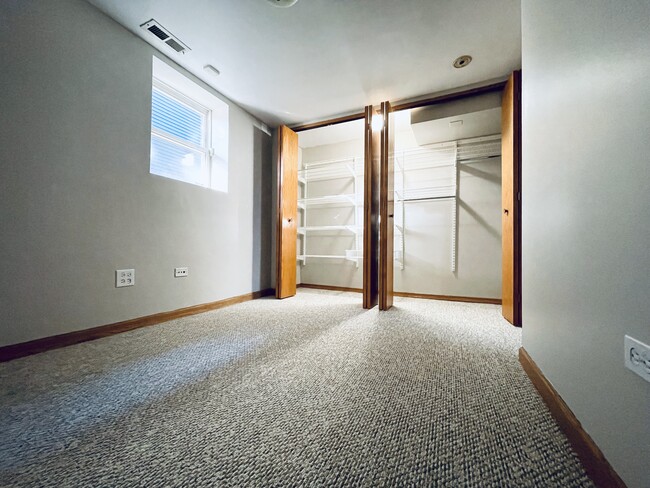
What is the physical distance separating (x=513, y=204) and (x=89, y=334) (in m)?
3.05

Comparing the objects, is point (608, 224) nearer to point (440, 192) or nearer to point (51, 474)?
point (51, 474)

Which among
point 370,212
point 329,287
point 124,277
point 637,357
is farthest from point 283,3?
point 329,287

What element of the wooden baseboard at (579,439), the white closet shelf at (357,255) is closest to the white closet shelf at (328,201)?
the white closet shelf at (357,255)

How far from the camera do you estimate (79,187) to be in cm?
154

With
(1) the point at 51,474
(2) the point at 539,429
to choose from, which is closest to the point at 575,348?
(2) the point at 539,429

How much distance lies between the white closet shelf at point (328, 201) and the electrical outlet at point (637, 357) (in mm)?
2935

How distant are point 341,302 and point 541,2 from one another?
8.10 ft

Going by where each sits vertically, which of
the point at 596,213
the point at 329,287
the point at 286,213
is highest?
the point at 286,213

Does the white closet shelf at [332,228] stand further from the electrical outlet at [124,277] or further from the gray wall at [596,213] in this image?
the gray wall at [596,213]

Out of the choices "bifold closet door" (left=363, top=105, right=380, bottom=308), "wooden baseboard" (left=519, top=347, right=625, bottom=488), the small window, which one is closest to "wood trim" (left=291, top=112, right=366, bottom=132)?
"bifold closet door" (left=363, top=105, right=380, bottom=308)

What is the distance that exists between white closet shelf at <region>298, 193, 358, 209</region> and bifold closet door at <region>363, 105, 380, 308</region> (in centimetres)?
76

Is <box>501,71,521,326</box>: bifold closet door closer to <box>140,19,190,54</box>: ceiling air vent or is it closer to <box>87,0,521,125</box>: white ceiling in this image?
<box>87,0,521,125</box>: white ceiling

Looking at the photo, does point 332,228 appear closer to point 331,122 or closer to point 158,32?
point 331,122

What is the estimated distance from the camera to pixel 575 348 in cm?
72
